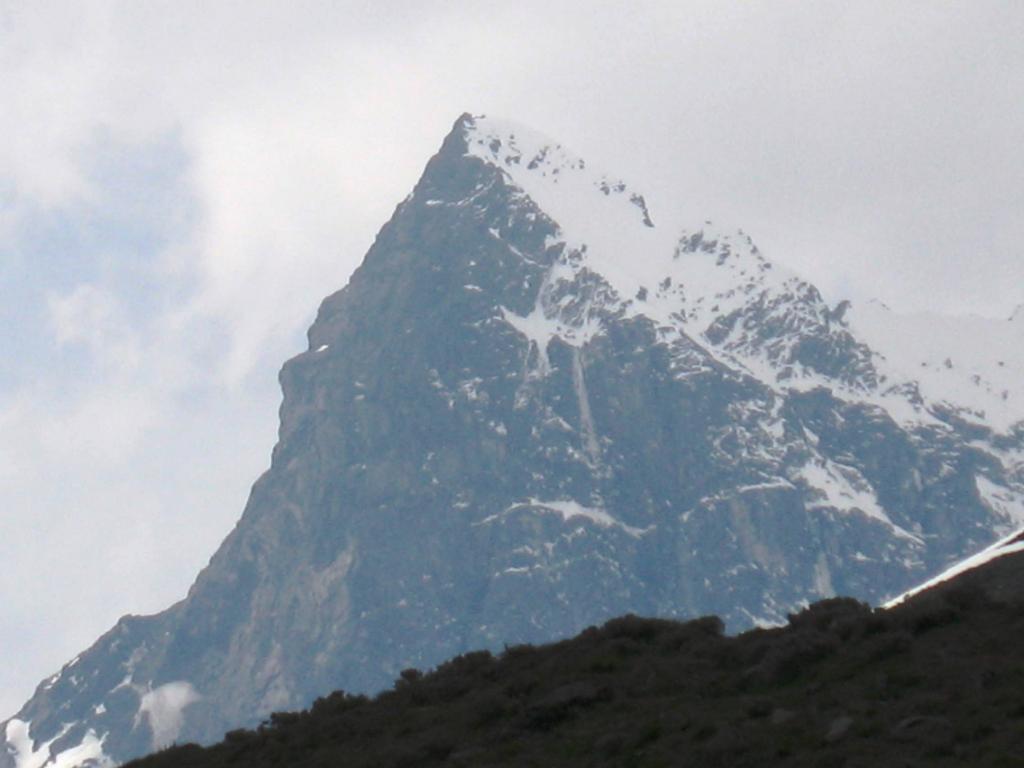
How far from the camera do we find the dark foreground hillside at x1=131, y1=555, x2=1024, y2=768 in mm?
33281

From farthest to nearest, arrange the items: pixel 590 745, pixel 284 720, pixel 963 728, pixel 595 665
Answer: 1. pixel 284 720
2. pixel 595 665
3. pixel 590 745
4. pixel 963 728

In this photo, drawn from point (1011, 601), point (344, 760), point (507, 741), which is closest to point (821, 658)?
point (1011, 601)

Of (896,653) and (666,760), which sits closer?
(666,760)

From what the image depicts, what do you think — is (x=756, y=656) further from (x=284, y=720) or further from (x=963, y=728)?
(x=284, y=720)

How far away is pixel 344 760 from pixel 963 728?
14005mm

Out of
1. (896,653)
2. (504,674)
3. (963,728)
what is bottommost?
(963,728)

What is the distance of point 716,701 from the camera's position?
38250 mm

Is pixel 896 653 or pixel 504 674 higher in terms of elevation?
pixel 504 674

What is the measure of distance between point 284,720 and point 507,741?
31.4 ft

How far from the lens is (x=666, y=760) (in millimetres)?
34656

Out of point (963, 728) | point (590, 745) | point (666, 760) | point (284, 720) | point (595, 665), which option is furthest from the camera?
point (284, 720)

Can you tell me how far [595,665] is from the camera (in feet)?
142

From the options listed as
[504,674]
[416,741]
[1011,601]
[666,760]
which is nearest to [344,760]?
[416,741]

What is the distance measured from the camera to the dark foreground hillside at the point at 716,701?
33.3 metres
